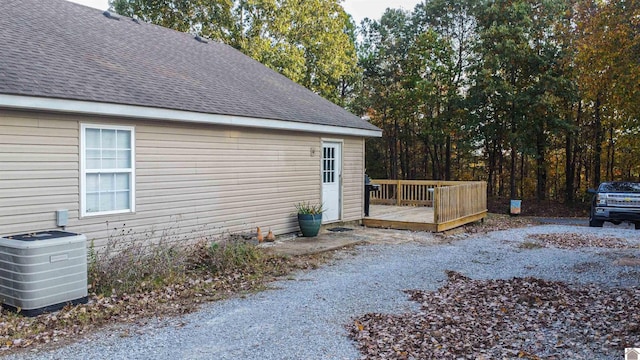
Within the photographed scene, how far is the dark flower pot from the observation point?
10672 mm

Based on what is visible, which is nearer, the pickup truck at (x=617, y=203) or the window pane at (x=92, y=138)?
the window pane at (x=92, y=138)

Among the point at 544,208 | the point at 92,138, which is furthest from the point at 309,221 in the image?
the point at 544,208

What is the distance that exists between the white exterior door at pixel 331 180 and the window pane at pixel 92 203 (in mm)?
5818

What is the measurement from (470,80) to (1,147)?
19.9m

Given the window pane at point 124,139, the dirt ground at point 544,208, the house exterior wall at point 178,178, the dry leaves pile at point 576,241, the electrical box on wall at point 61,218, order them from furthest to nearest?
the dirt ground at point 544,208, the dry leaves pile at point 576,241, the window pane at point 124,139, the electrical box on wall at point 61,218, the house exterior wall at point 178,178

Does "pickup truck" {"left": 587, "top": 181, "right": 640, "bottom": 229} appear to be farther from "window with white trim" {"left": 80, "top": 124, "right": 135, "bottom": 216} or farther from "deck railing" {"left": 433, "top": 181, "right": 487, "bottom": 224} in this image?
"window with white trim" {"left": 80, "top": 124, "right": 135, "bottom": 216}

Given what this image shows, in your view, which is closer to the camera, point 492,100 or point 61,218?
point 61,218

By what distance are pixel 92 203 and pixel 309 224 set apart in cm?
468

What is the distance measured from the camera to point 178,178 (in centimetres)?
860

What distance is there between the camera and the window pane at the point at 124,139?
754 centimetres

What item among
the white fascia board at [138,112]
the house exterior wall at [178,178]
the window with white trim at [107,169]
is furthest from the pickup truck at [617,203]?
the window with white trim at [107,169]

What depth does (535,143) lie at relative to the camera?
2080cm

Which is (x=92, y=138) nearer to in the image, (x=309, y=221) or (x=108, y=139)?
(x=108, y=139)

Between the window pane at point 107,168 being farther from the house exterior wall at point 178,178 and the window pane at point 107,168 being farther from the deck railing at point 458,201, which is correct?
the deck railing at point 458,201
